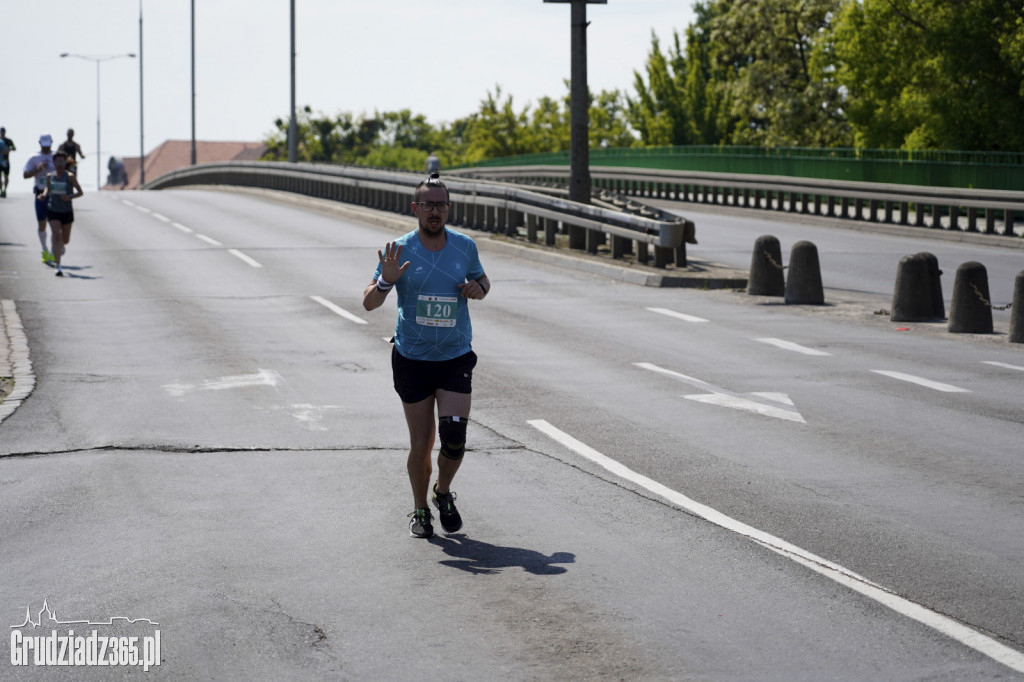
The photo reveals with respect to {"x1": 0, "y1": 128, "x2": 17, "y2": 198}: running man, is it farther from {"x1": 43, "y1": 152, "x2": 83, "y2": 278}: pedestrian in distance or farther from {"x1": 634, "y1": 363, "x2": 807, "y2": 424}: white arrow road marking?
{"x1": 634, "y1": 363, "x2": 807, "y2": 424}: white arrow road marking

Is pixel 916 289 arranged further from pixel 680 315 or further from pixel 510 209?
pixel 510 209

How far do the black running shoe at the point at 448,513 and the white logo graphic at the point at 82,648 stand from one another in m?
1.87

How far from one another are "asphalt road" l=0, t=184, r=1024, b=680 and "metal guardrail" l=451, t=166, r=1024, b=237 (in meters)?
13.8

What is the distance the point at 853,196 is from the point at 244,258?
16.2 metres

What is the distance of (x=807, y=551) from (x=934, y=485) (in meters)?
1.84

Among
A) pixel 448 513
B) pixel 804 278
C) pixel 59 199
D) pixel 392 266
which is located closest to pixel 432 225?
pixel 392 266

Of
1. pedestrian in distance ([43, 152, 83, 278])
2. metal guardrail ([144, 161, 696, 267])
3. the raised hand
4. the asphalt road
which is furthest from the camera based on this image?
metal guardrail ([144, 161, 696, 267])

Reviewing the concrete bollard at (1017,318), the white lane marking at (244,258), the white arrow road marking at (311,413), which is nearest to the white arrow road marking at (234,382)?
the white arrow road marking at (311,413)

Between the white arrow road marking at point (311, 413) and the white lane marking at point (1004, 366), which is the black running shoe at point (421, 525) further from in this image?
the white lane marking at point (1004, 366)

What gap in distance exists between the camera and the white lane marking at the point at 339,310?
53.7 ft

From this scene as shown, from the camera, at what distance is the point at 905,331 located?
16.1 meters

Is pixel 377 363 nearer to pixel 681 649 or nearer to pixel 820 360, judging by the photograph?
pixel 820 360

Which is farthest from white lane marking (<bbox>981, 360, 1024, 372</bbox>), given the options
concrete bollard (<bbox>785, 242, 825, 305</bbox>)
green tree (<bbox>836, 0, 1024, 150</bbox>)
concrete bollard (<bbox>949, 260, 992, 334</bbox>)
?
green tree (<bbox>836, 0, 1024, 150</bbox>)

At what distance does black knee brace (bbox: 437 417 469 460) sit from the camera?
714 centimetres
